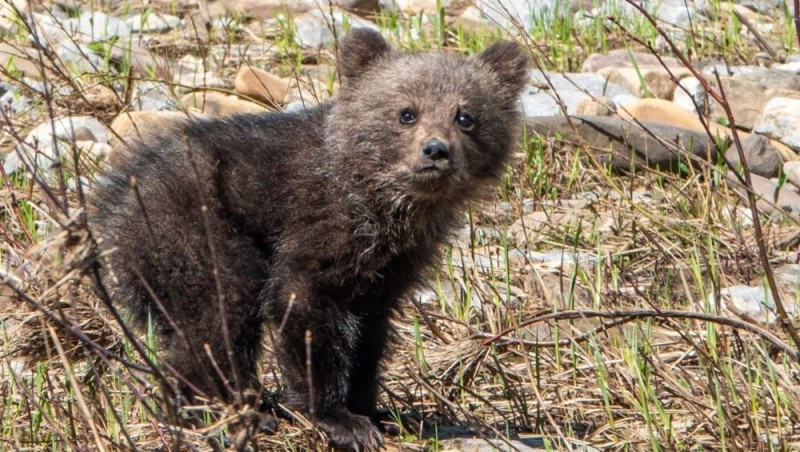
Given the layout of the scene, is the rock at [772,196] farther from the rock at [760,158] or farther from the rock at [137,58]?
the rock at [137,58]

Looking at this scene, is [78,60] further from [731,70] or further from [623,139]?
[731,70]

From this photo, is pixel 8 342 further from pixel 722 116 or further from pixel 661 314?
pixel 722 116

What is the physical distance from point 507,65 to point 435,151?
102cm

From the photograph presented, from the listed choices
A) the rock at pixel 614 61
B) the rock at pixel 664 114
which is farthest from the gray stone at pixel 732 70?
the rock at pixel 664 114

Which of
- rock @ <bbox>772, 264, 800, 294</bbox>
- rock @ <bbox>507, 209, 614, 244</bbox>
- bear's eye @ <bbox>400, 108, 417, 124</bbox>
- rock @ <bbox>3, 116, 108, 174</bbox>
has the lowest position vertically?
rock @ <bbox>772, 264, 800, 294</bbox>

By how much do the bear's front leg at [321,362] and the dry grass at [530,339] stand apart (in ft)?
0.42

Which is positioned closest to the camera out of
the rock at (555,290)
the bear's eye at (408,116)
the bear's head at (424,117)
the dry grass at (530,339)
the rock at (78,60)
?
the dry grass at (530,339)

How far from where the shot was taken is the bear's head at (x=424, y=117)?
5500 millimetres

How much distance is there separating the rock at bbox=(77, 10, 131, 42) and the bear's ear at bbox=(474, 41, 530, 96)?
4.54 metres

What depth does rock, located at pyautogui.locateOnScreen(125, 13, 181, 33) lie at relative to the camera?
34.7ft

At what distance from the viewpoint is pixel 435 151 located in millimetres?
5359

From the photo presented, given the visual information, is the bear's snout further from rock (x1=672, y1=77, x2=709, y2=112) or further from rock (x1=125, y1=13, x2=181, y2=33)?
rock (x1=125, y1=13, x2=181, y2=33)

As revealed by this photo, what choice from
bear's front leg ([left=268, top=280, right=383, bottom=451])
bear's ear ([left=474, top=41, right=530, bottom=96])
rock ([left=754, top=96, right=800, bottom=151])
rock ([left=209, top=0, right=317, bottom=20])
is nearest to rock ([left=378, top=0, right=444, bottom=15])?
rock ([left=209, top=0, right=317, bottom=20])

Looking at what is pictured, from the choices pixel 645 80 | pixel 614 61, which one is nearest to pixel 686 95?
pixel 645 80
